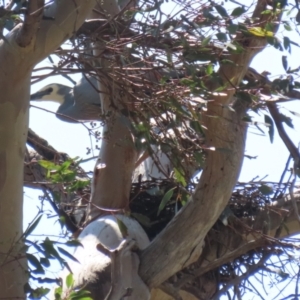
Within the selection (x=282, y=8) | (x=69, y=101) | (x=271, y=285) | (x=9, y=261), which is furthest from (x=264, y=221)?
(x=69, y=101)

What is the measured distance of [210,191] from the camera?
239 cm

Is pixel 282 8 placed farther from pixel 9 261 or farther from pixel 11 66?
→ pixel 9 261

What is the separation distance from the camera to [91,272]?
234 centimetres

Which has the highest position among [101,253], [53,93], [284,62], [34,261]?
[53,93]

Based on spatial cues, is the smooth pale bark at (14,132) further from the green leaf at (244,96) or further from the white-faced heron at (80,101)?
the white-faced heron at (80,101)

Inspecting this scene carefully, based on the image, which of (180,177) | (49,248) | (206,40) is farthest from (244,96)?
(49,248)

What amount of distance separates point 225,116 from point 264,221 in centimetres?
62

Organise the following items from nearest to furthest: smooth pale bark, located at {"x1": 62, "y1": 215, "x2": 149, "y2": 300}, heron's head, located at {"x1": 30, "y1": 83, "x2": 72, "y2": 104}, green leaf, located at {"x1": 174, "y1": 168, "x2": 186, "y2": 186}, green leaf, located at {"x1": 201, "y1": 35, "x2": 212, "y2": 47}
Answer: green leaf, located at {"x1": 201, "y1": 35, "x2": 212, "y2": 47} → smooth pale bark, located at {"x1": 62, "y1": 215, "x2": 149, "y2": 300} → green leaf, located at {"x1": 174, "y1": 168, "x2": 186, "y2": 186} → heron's head, located at {"x1": 30, "y1": 83, "x2": 72, "y2": 104}

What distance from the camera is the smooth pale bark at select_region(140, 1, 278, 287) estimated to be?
2.37 meters

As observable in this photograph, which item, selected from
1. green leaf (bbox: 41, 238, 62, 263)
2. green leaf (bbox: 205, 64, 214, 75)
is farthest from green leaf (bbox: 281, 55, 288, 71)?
green leaf (bbox: 41, 238, 62, 263)

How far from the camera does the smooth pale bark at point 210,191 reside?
2373 mm

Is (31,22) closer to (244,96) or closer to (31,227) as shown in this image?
(31,227)

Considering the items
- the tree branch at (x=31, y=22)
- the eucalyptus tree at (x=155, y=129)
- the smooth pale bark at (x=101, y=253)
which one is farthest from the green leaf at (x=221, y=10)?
the smooth pale bark at (x=101, y=253)

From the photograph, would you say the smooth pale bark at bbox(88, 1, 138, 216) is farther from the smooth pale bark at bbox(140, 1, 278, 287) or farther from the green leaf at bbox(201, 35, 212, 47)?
the green leaf at bbox(201, 35, 212, 47)
